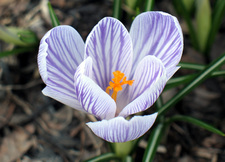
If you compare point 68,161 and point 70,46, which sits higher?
point 70,46

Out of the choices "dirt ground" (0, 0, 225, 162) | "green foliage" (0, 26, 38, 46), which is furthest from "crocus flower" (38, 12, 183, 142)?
"green foliage" (0, 26, 38, 46)

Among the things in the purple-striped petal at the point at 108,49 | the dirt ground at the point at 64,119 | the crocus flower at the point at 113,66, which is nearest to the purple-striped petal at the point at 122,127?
the crocus flower at the point at 113,66

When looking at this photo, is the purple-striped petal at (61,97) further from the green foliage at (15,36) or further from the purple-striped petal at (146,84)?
the green foliage at (15,36)

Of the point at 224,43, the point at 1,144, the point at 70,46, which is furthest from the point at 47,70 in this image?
the point at 224,43

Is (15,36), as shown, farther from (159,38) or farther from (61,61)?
(159,38)

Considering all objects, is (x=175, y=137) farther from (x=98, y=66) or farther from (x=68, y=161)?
(x=98, y=66)

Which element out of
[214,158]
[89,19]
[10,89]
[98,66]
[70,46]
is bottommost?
[214,158]

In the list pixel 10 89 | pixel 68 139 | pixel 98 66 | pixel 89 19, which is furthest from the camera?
pixel 89 19
